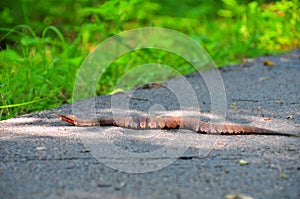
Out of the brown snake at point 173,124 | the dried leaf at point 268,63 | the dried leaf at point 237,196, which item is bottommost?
the dried leaf at point 268,63

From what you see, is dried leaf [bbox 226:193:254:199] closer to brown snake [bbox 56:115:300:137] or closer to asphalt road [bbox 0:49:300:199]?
asphalt road [bbox 0:49:300:199]

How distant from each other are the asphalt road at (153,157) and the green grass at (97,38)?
0.69m

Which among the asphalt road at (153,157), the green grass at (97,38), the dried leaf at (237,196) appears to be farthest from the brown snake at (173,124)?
the dried leaf at (237,196)

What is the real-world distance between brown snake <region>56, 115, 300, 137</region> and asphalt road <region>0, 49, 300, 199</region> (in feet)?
0.24

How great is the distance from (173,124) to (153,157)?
908mm

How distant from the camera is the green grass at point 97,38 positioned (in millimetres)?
5727

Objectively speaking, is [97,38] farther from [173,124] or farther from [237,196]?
[237,196]

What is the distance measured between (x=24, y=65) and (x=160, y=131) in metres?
2.45

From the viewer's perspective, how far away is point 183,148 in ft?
11.9

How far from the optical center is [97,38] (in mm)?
8266

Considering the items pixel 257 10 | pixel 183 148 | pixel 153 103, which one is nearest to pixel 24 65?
pixel 153 103

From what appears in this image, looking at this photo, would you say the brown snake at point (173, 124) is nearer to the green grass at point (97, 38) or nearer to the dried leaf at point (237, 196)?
the green grass at point (97, 38)

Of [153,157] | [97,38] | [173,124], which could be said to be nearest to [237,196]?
[153,157]

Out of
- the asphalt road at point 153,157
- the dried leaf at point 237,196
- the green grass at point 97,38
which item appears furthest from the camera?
the green grass at point 97,38
